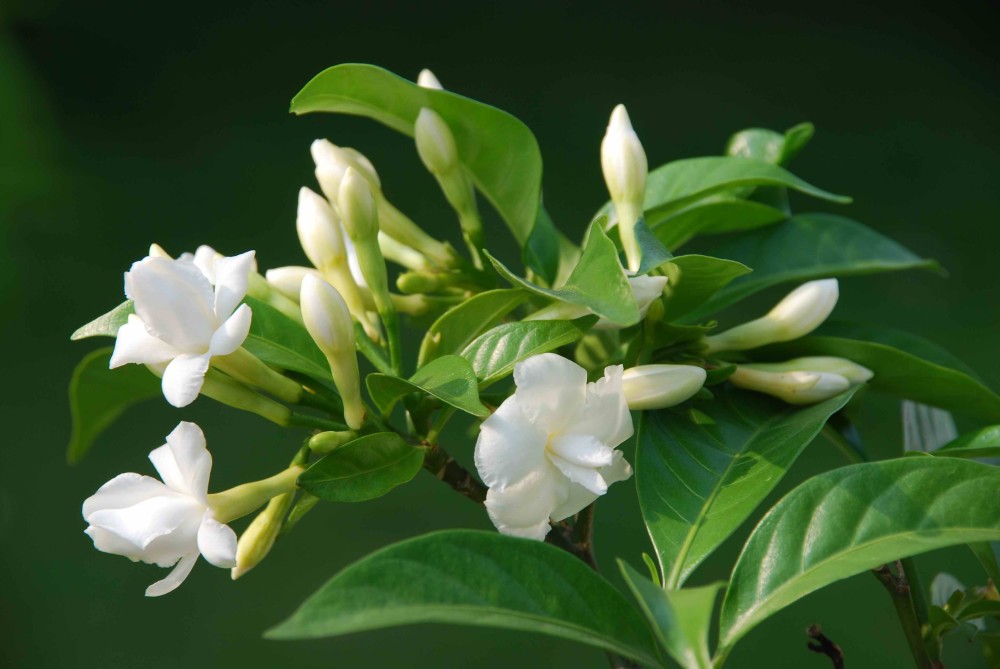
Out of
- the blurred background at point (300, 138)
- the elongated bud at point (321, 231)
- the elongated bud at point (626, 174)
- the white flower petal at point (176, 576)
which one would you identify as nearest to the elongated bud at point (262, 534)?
the white flower petal at point (176, 576)

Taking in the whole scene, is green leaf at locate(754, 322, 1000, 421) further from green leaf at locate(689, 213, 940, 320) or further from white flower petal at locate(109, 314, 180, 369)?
white flower petal at locate(109, 314, 180, 369)

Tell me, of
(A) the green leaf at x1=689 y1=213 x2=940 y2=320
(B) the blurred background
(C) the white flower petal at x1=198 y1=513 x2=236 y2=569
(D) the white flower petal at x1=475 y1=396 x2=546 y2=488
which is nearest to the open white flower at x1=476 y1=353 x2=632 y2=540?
(D) the white flower petal at x1=475 y1=396 x2=546 y2=488

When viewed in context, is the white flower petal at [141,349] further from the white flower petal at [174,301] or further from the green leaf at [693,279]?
the green leaf at [693,279]

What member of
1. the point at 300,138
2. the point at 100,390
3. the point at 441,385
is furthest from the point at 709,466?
the point at 300,138

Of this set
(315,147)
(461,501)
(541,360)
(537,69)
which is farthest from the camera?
(537,69)

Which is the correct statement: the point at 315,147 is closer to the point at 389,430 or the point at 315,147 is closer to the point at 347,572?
the point at 389,430

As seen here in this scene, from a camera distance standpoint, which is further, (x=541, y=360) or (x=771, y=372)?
(x=771, y=372)

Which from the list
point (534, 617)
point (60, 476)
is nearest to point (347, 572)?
point (534, 617)
